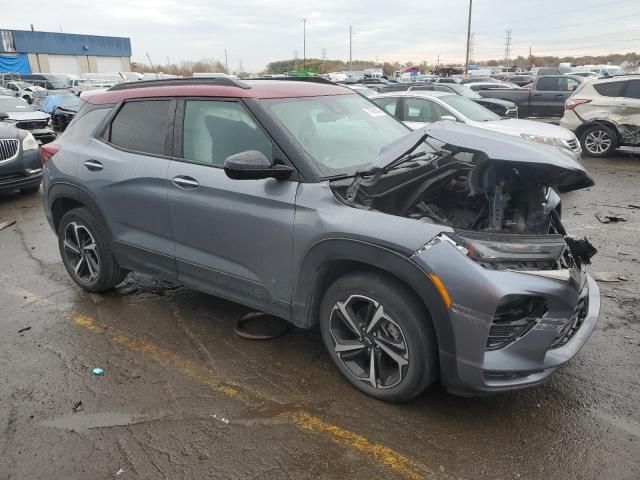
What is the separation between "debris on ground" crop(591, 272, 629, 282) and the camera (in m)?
4.72

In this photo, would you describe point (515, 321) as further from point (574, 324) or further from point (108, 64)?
point (108, 64)

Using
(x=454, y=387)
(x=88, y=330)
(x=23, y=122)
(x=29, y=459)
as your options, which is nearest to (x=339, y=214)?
(x=454, y=387)

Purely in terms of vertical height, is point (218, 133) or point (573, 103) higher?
point (218, 133)

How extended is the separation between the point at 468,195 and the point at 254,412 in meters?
1.80

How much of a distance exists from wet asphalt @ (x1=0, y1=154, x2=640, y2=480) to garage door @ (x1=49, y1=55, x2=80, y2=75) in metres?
62.7

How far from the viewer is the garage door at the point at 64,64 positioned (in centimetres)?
5719

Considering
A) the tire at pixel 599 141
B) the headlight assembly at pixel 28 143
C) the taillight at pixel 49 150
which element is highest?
the taillight at pixel 49 150

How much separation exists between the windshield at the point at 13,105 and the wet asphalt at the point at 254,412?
11.6 meters

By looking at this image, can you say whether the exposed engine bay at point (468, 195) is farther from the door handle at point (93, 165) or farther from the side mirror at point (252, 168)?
the door handle at point (93, 165)

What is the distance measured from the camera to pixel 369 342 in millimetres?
2928

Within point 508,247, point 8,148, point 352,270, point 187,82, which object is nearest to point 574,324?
point 508,247

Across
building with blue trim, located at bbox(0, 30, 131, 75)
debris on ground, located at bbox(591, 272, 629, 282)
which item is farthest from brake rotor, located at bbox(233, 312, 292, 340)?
building with blue trim, located at bbox(0, 30, 131, 75)

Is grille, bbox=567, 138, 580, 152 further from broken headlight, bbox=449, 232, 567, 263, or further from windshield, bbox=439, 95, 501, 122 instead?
broken headlight, bbox=449, 232, 567, 263

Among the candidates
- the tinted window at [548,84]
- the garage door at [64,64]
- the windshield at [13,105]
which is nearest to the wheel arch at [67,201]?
the windshield at [13,105]
